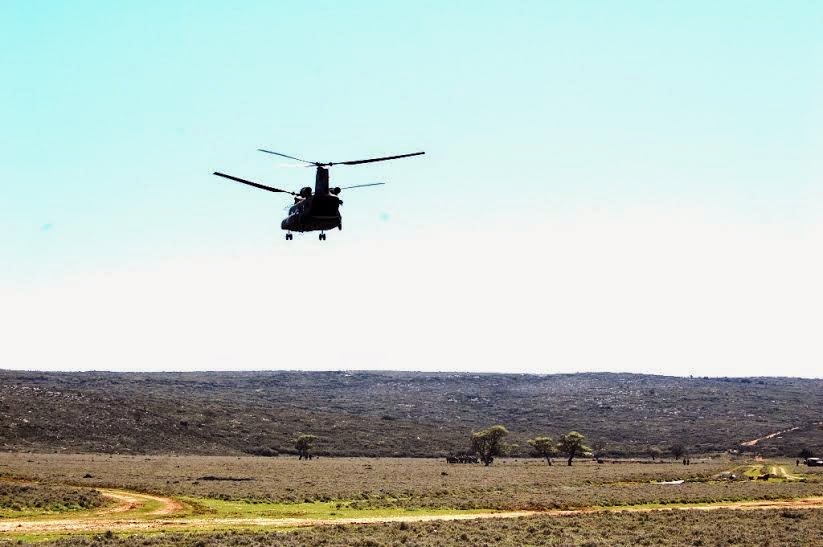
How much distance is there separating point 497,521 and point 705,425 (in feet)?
537

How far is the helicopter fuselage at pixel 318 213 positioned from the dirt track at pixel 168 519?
50.4 ft

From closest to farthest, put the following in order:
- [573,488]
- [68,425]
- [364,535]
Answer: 1. [364,535]
2. [573,488]
3. [68,425]

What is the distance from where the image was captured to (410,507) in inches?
1982

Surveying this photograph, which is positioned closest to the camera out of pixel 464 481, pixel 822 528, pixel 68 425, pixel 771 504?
pixel 822 528

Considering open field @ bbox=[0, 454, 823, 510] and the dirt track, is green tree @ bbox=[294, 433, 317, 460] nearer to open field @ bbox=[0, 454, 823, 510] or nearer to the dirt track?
open field @ bbox=[0, 454, 823, 510]

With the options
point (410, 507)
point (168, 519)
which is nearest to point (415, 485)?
point (410, 507)

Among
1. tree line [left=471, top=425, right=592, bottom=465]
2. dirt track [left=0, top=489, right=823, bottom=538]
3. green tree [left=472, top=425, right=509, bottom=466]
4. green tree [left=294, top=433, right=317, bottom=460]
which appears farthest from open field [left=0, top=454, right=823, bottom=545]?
green tree [left=294, top=433, right=317, bottom=460]

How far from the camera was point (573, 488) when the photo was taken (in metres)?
66.8

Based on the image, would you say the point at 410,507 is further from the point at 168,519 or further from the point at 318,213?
the point at 318,213

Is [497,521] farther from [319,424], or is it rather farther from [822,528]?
[319,424]

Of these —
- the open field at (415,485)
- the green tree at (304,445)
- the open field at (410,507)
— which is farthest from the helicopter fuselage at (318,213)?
the green tree at (304,445)

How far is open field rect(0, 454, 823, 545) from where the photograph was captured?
3747cm

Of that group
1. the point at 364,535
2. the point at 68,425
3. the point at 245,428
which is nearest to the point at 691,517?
the point at 364,535

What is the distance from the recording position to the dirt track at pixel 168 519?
126 ft
